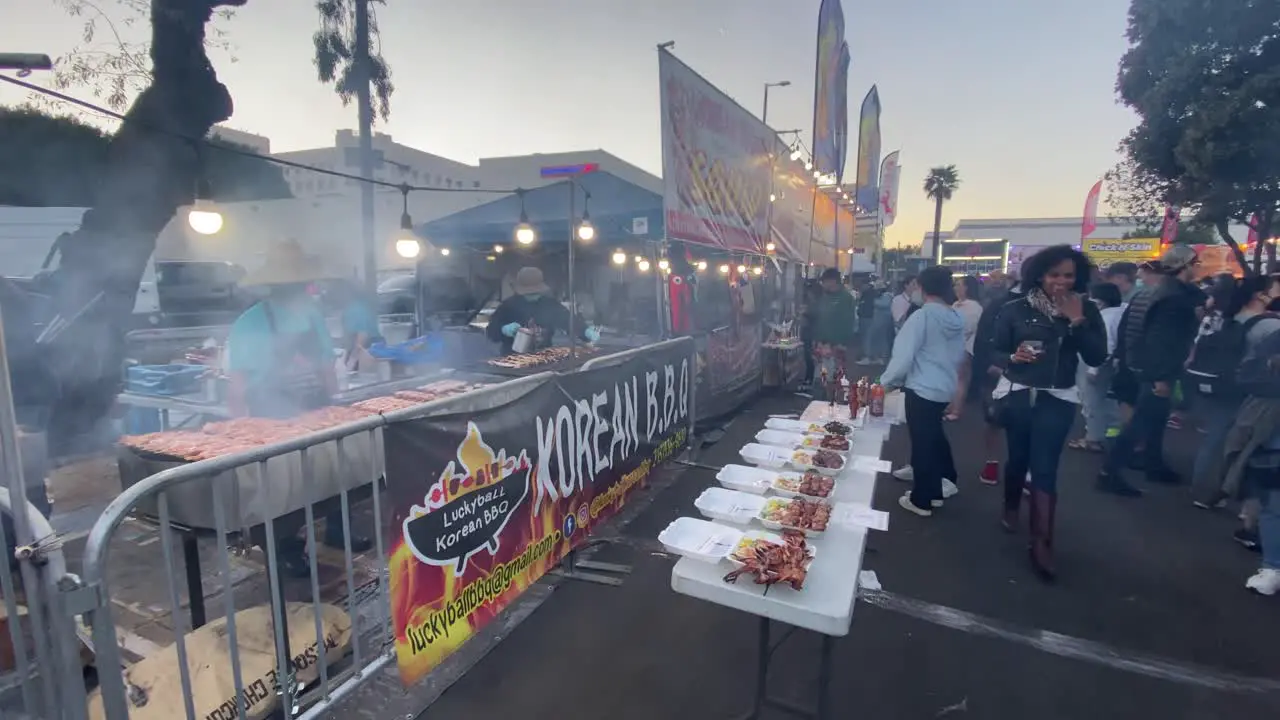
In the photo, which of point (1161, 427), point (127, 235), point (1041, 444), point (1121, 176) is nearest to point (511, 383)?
point (1041, 444)

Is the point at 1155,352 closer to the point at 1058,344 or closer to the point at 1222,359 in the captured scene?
the point at 1222,359

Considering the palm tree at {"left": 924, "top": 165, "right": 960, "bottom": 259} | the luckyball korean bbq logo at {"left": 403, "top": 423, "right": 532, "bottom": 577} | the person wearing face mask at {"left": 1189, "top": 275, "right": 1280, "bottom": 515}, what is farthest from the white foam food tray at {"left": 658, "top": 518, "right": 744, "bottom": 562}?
the palm tree at {"left": 924, "top": 165, "right": 960, "bottom": 259}

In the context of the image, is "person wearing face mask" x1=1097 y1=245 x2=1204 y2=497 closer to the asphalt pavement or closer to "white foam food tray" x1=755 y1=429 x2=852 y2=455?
the asphalt pavement

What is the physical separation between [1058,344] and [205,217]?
22.8 ft

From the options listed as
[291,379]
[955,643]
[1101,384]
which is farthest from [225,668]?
[1101,384]

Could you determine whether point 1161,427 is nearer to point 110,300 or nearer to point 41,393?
point 41,393

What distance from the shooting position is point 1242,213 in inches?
514

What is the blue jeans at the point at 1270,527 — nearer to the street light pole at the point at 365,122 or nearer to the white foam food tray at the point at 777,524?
the white foam food tray at the point at 777,524

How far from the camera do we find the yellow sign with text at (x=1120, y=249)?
3075 centimetres

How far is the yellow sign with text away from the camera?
30750 millimetres

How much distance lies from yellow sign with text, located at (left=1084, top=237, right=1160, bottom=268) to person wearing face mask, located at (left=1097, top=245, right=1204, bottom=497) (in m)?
31.2

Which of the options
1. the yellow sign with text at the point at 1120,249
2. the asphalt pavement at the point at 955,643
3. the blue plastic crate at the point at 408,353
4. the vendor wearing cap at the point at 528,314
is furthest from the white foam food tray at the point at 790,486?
the yellow sign with text at the point at 1120,249

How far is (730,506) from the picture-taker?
2840mm

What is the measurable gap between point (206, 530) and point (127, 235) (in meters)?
9.05
